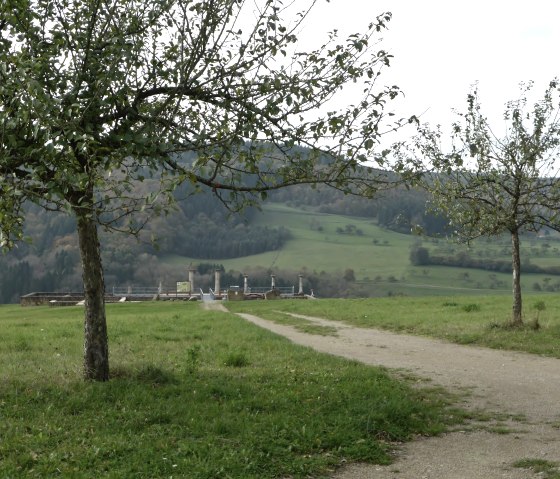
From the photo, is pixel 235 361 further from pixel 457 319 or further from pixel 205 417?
pixel 457 319

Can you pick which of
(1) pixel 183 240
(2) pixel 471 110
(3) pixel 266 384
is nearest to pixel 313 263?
(1) pixel 183 240

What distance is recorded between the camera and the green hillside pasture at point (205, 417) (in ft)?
24.5

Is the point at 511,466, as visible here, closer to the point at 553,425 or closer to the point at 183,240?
the point at 553,425

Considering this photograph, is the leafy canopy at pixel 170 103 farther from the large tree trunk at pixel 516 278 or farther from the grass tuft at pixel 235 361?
the large tree trunk at pixel 516 278

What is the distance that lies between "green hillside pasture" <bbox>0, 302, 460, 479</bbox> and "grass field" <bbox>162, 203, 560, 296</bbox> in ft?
288

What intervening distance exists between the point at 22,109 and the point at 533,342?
15.9m

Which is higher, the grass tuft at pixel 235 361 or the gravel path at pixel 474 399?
the grass tuft at pixel 235 361

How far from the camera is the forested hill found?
359ft

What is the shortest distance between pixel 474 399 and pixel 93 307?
7.18 meters

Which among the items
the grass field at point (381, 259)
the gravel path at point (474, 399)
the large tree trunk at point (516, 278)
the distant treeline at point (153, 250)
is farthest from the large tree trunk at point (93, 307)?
the grass field at point (381, 259)

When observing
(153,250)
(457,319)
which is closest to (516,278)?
(457,319)

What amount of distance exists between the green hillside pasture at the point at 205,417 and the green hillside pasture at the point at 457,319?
683 cm

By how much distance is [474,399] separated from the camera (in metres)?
11.8

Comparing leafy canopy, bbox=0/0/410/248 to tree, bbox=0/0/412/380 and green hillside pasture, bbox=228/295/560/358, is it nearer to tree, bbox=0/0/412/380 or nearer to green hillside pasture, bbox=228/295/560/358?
tree, bbox=0/0/412/380
